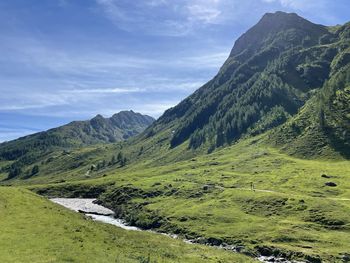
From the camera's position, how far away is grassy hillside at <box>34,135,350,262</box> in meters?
96.7

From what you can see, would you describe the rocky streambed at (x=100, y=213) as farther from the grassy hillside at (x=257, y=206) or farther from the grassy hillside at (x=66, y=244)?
the grassy hillside at (x=66, y=244)

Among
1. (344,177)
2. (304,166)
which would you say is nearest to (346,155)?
(304,166)

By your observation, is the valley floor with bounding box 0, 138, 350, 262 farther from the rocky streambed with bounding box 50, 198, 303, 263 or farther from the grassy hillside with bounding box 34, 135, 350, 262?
the rocky streambed with bounding box 50, 198, 303, 263

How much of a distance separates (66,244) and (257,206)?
76.6 m

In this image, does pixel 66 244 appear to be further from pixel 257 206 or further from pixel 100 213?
pixel 100 213

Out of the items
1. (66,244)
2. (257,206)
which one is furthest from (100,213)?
(66,244)

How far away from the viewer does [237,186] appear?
158750 millimetres

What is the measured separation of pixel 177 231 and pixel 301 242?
3592 centimetres

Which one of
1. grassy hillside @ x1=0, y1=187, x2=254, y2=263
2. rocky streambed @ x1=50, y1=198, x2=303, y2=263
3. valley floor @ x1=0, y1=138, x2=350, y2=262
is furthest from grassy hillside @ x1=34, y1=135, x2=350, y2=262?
grassy hillside @ x1=0, y1=187, x2=254, y2=263

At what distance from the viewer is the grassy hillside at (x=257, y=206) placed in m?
96.7

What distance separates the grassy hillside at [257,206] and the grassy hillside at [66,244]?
652 inches

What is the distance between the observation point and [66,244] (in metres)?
62.6

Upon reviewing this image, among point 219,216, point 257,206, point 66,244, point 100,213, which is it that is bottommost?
point 100,213

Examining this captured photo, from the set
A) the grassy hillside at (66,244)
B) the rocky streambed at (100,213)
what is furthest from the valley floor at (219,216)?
the rocky streambed at (100,213)
